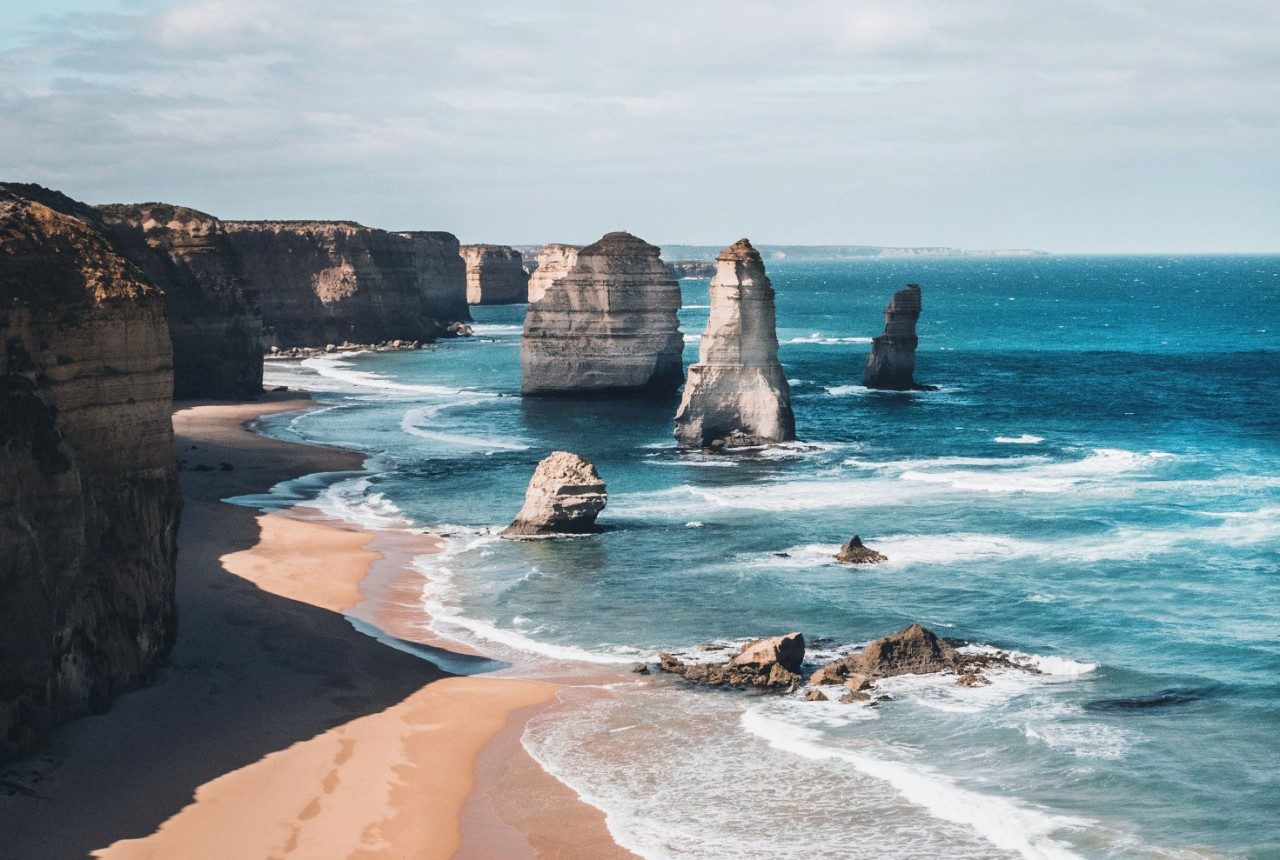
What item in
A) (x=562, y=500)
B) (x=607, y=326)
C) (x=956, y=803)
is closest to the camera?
(x=956, y=803)

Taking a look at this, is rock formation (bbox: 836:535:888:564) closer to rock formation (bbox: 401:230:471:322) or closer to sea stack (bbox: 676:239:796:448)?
sea stack (bbox: 676:239:796:448)

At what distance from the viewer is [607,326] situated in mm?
74562

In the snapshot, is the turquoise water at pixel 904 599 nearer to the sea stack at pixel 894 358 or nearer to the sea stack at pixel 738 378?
the sea stack at pixel 738 378

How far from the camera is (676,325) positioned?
76250mm

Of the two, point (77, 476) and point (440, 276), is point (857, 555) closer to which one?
point (77, 476)

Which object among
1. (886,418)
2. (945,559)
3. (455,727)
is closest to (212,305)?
(886,418)

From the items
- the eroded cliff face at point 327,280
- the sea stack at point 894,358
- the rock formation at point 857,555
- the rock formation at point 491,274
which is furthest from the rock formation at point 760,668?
the rock formation at point 491,274

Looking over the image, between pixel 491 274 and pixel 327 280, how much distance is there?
3112 inches

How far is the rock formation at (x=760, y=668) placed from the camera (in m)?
27.0

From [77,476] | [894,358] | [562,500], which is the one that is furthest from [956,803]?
[894,358]

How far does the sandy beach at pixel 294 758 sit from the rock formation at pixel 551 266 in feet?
144

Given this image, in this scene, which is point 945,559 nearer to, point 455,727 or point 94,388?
point 455,727

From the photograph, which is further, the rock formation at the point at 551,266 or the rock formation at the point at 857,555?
the rock formation at the point at 551,266

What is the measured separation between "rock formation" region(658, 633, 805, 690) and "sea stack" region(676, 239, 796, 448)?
98.1 ft
